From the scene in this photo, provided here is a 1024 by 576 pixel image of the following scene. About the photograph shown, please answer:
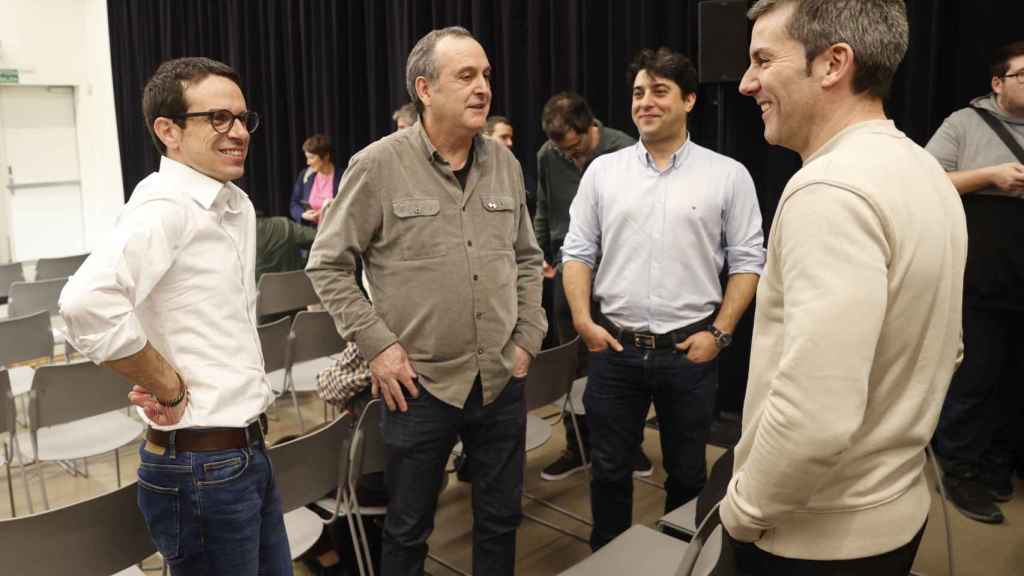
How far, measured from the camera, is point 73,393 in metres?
3.19

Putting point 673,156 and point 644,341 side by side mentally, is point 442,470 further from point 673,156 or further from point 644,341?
point 673,156

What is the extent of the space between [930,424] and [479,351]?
1.17m

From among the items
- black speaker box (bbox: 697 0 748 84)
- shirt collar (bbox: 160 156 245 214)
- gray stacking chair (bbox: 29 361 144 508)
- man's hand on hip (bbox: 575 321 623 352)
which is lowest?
gray stacking chair (bbox: 29 361 144 508)

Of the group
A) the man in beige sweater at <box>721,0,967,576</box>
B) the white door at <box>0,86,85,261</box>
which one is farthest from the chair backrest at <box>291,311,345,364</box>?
the white door at <box>0,86,85,261</box>

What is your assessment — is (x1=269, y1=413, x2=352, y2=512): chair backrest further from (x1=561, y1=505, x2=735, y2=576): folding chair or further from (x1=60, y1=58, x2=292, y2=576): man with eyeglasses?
(x1=561, y1=505, x2=735, y2=576): folding chair

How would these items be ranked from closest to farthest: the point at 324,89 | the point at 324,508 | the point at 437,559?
the point at 324,508
the point at 437,559
the point at 324,89

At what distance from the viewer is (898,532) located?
1.23 metres

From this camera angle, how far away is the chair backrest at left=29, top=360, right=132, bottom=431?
309 centimetres

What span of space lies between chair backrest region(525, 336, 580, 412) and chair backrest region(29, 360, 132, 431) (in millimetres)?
1574

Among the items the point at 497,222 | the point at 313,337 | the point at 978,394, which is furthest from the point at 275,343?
the point at 978,394

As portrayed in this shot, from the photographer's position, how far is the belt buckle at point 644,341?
2469 millimetres

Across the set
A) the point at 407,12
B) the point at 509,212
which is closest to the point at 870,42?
the point at 509,212

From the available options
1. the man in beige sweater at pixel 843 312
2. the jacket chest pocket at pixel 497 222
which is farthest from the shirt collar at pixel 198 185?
the man in beige sweater at pixel 843 312

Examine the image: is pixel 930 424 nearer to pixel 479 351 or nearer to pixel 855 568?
pixel 855 568
